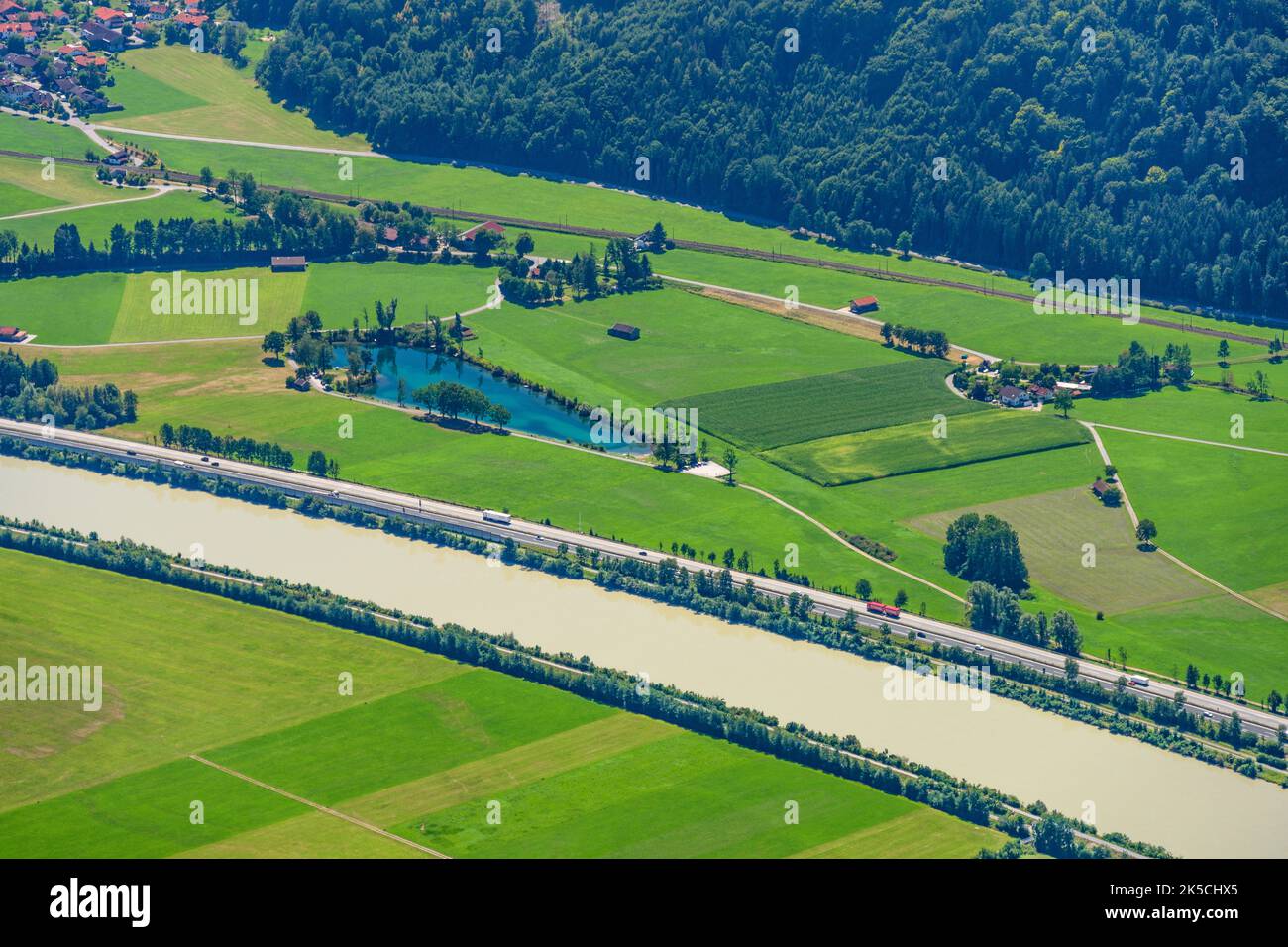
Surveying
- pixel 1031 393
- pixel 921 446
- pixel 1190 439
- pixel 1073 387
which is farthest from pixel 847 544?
pixel 1073 387

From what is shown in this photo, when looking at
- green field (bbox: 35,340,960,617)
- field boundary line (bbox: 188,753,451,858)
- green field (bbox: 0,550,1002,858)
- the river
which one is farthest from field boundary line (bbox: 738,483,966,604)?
field boundary line (bbox: 188,753,451,858)

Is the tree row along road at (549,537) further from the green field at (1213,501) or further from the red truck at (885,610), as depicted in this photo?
the green field at (1213,501)

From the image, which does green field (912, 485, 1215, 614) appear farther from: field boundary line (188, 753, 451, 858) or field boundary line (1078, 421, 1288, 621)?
field boundary line (188, 753, 451, 858)

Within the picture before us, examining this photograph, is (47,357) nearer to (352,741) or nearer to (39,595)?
(39,595)

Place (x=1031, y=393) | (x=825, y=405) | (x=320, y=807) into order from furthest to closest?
(x=1031, y=393) < (x=825, y=405) < (x=320, y=807)

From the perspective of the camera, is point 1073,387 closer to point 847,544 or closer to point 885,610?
point 847,544

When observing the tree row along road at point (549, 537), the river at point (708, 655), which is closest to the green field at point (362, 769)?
the river at point (708, 655)
